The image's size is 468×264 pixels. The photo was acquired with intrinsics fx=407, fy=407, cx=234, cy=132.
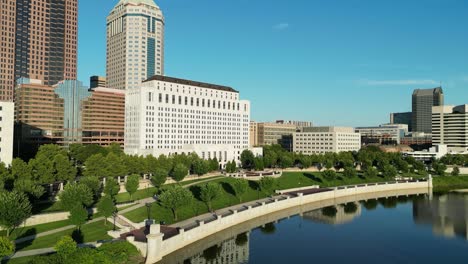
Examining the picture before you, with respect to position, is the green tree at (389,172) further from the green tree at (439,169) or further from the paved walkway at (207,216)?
the paved walkway at (207,216)

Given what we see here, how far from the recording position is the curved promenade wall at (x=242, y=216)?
59250 mm

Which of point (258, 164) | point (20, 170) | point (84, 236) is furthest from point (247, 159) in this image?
point (84, 236)

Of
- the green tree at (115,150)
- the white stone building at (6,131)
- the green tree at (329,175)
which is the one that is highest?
the white stone building at (6,131)

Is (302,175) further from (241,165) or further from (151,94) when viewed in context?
(151,94)

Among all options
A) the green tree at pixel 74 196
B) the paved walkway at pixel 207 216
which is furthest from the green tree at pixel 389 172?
the green tree at pixel 74 196

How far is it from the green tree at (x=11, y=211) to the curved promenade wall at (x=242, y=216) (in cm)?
1914

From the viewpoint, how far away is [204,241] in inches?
2854

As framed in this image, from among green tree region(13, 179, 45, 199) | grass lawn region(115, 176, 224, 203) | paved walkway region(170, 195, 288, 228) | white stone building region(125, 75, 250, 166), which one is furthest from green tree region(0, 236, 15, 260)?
white stone building region(125, 75, 250, 166)

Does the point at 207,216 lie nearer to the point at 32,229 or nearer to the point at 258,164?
the point at 32,229

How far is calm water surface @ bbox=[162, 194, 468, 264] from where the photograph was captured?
216 ft

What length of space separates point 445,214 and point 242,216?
53233 mm

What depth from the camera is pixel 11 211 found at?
197 feet

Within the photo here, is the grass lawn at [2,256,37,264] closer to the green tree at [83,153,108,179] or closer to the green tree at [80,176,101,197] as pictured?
the green tree at [80,176,101,197]

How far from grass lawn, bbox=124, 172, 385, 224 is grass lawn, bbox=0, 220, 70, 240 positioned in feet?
41.9
